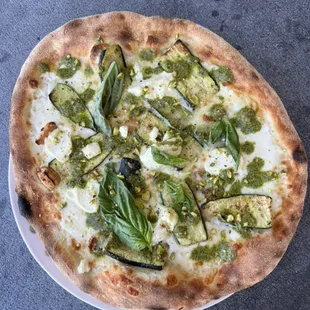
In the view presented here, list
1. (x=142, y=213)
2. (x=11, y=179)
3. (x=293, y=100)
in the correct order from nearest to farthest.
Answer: (x=142, y=213) < (x=11, y=179) < (x=293, y=100)

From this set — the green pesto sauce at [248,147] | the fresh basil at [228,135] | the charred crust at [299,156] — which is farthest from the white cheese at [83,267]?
the charred crust at [299,156]

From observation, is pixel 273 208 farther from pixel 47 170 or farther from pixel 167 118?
pixel 47 170

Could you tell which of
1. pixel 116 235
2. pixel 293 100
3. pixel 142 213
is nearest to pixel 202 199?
pixel 142 213

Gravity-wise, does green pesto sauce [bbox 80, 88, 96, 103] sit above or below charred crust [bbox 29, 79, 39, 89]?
below

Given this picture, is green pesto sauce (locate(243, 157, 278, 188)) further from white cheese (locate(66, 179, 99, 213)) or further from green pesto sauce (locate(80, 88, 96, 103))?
green pesto sauce (locate(80, 88, 96, 103))

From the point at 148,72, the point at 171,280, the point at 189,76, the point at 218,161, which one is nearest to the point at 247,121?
the point at 218,161

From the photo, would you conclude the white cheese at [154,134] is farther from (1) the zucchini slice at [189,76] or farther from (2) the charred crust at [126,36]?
(2) the charred crust at [126,36]

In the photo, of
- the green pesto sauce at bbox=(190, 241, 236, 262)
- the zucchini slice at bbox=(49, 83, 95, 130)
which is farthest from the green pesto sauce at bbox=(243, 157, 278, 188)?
the zucchini slice at bbox=(49, 83, 95, 130)
